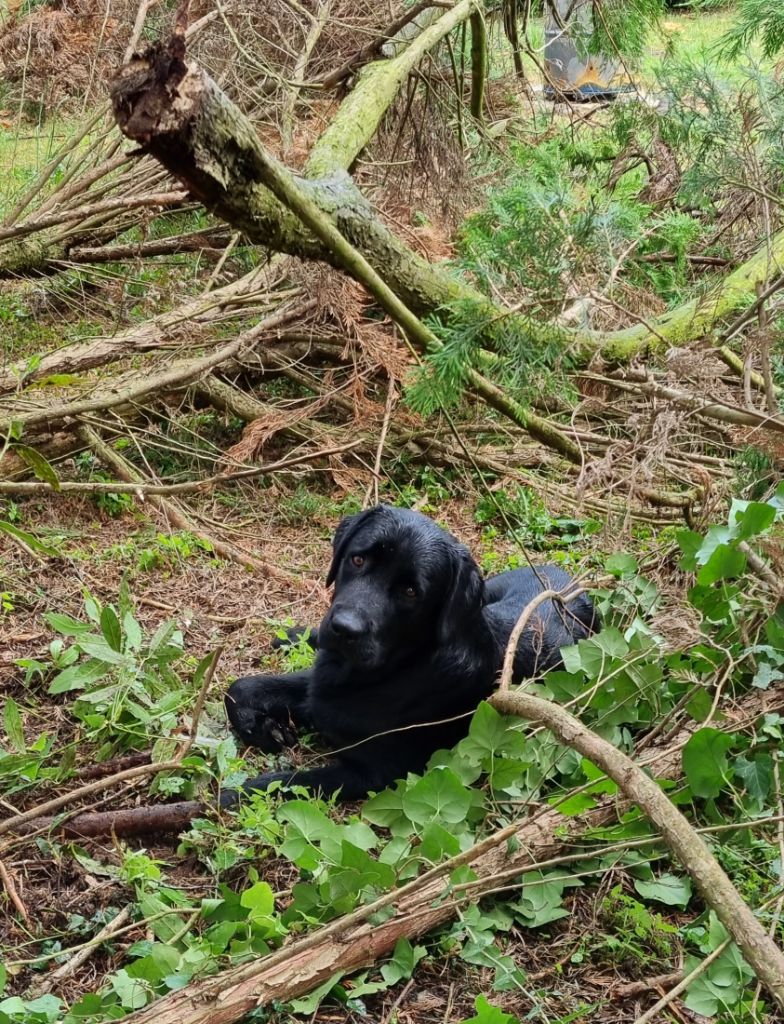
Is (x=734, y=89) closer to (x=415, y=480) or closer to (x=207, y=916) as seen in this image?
(x=415, y=480)

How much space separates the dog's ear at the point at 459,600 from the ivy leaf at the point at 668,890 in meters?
1.07

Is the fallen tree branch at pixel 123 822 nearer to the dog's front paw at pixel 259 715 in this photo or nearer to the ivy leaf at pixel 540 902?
the dog's front paw at pixel 259 715

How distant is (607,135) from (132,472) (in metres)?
3.42

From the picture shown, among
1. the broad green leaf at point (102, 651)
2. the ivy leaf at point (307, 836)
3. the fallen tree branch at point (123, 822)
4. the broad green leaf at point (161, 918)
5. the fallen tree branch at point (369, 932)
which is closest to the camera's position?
the fallen tree branch at point (369, 932)

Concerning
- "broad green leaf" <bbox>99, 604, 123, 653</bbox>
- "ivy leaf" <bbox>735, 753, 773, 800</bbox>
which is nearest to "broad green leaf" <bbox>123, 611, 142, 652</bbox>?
"broad green leaf" <bbox>99, 604, 123, 653</bbox>

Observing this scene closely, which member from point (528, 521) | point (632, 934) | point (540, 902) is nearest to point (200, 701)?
point (540, 902)

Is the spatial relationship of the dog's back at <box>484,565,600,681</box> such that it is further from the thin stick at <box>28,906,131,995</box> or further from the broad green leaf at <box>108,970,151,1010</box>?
the broad green leaf at <box>108,970,151,1010</box>

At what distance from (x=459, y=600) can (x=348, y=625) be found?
1.44ft

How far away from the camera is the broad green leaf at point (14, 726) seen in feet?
10.1

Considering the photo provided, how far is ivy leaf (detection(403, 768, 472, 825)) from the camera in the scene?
2.82m

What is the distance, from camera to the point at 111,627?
3371 millimetres

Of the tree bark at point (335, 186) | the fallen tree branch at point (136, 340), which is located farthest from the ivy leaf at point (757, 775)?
the fallen tree branch at point (136, 340)

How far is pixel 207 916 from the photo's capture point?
2.58m

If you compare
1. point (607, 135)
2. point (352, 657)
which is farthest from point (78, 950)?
point (607, 135)
